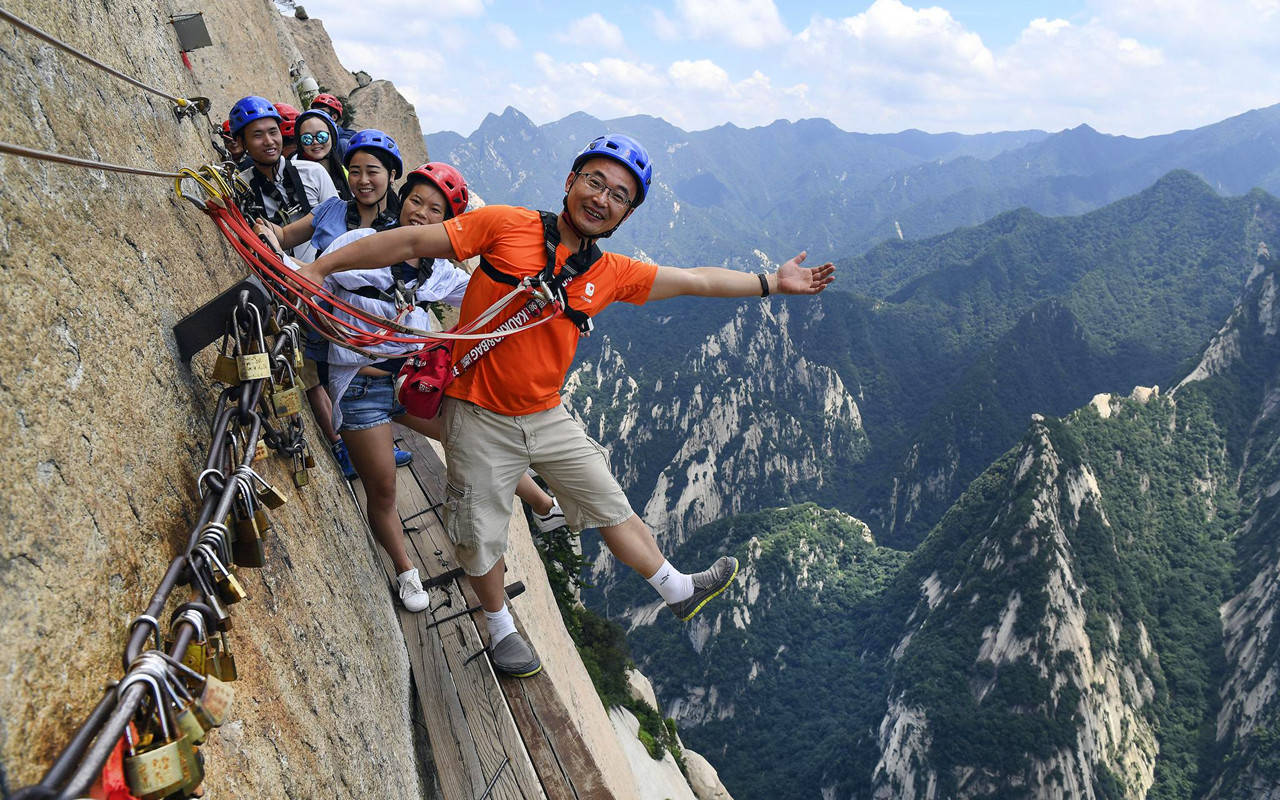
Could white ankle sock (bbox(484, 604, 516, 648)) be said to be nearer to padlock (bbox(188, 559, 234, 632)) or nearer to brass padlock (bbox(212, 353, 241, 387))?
brass padlock (bbox(212, 353, 241, 387))

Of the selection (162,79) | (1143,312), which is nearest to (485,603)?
(162,79)

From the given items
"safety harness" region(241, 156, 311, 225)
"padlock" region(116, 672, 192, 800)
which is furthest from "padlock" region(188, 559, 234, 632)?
"safety harness" region(241, 156, 311, 225)

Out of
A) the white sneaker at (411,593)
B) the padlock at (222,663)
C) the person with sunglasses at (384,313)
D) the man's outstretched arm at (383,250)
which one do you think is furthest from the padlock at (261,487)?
the white sneaker at (411,593)

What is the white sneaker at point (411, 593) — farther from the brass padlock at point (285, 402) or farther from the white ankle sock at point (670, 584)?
the brass padlock at point (285, 402)

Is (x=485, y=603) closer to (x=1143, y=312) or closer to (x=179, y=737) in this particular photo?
(x=179, y=737)

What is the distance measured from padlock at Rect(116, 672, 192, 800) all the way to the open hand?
394cm

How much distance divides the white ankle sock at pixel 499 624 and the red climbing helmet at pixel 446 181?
9.89 ft

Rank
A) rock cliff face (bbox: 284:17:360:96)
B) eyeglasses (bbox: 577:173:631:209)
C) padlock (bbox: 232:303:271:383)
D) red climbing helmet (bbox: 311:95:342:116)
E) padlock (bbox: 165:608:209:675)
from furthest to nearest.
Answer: rock cliff face (bbox: 284:17:360:96), red climbing helmet (bbox: 311:95:342:116), eyeglasses (bbox: 577:173:631:209), padlock (bbox: 232:303:271:383), padlock (bbox: 165:608:209:675)

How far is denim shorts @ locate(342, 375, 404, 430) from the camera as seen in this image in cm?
496

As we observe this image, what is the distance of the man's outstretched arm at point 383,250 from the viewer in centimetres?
377

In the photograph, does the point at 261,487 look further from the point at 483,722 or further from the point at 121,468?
the point at 483,722

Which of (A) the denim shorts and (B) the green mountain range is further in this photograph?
(B) the green mountain range

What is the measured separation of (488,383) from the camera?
426cm

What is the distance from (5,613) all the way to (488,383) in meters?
2.76
